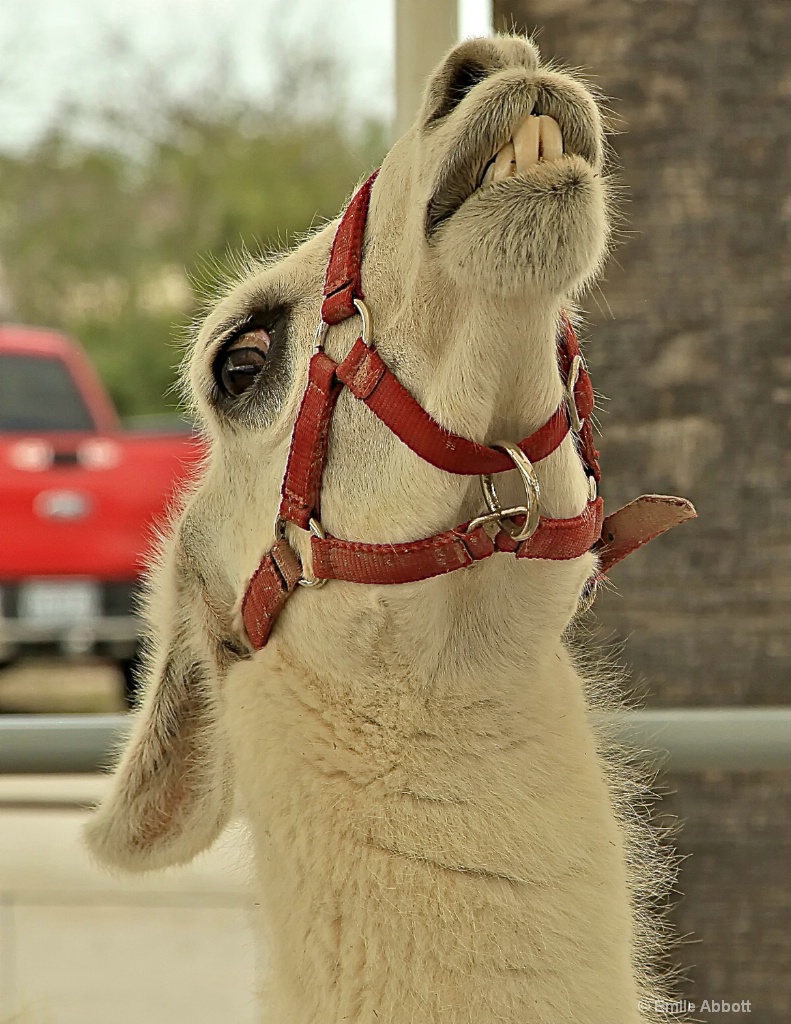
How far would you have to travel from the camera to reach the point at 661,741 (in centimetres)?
231

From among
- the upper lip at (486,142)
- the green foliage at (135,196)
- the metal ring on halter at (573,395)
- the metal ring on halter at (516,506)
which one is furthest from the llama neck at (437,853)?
the green foliage at (135,196)

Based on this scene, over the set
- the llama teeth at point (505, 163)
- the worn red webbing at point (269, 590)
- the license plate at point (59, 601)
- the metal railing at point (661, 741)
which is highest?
the llama teeth at point (505, 163)

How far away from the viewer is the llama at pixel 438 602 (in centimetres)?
155

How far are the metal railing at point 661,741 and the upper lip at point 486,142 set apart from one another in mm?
1100

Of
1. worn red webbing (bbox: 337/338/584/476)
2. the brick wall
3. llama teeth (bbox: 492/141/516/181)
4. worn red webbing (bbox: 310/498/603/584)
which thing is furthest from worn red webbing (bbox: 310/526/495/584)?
the brick wall

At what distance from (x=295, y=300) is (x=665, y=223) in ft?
3.80

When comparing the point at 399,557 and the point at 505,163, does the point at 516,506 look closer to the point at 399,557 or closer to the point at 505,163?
the point at 399,557

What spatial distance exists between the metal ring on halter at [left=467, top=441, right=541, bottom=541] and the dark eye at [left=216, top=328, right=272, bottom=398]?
53 cm

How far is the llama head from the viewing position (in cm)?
151

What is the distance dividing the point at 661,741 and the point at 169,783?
0.91 metres

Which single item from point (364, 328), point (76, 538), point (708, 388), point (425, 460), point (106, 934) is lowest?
point (76, 538)

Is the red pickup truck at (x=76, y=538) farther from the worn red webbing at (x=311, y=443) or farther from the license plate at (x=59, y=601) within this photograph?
the worn red webbing at (x=311, y=443)

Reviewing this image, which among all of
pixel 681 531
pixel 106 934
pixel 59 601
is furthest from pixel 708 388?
pixel 59 601

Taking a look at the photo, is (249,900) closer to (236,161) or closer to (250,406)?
(250,406)
